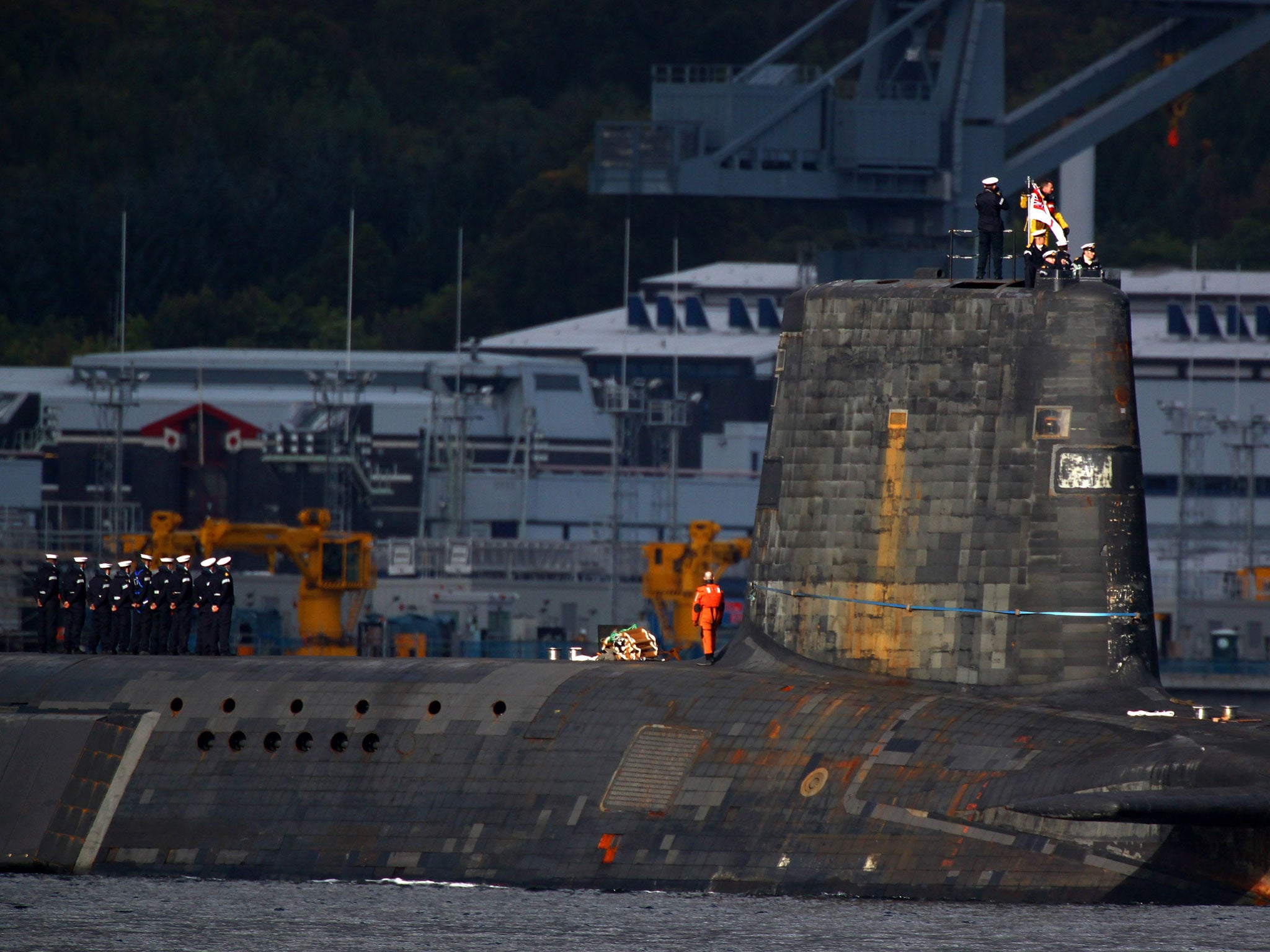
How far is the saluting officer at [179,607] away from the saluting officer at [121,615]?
26.9 inches

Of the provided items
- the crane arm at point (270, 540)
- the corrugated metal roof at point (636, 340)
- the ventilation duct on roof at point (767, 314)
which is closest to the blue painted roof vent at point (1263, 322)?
the corrugated metal roof at point (636, 340)

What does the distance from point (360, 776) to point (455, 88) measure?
9607cm

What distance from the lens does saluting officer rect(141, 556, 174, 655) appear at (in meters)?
30.4

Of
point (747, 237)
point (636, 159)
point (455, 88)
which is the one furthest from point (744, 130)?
point (455, 88)

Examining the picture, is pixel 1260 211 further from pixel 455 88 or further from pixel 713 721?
pixel 713 721

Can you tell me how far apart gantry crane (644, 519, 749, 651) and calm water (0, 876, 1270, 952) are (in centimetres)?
2613

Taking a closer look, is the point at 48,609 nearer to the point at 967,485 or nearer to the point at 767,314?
the point at 967,485

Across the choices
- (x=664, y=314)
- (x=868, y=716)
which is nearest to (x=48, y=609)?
(x=868, y=716)

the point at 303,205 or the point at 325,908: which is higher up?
the point at 303,205

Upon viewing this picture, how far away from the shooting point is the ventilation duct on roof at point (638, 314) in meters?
89.3

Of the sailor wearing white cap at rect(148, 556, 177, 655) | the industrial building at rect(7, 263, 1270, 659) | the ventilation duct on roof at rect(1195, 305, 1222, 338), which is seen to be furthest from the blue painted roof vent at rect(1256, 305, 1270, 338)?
the sailor wearing white cap at rect(148, 556, 177, 655)

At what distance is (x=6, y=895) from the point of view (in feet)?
88.2

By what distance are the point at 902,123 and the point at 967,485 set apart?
44816 millimetres

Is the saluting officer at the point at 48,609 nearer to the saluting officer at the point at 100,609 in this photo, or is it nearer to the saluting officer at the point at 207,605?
the saluting officer at the point at 100,609
